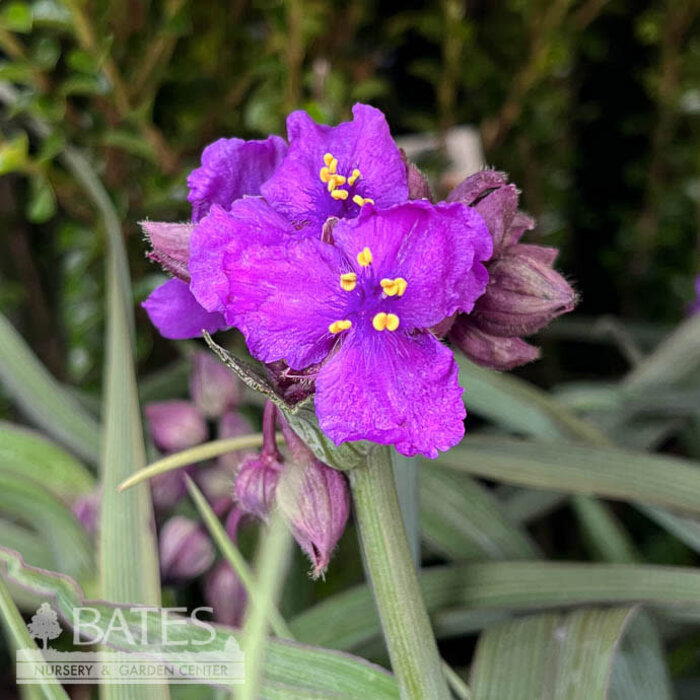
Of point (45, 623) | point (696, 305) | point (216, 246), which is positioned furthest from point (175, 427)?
point (696, 305)

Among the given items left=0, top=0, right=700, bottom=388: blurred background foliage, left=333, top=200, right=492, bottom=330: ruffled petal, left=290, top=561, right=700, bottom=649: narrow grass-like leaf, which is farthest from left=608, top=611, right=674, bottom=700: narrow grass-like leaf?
left=0, top=0, right=700, bottom=388: blurred background foliage

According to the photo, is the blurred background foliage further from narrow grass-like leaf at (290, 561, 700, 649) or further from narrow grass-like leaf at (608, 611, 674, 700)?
narrow grass-like leaf at (608, 611, 674, 700)

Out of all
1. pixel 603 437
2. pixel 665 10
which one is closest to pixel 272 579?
pixel 603 437

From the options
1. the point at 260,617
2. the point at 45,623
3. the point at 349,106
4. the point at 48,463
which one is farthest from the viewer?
the point at 349,106

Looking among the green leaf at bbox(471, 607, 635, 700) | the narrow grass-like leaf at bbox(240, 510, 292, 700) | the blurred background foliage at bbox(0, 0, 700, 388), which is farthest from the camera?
the blurred background foliage at bbox(0, 0, 700, 388)

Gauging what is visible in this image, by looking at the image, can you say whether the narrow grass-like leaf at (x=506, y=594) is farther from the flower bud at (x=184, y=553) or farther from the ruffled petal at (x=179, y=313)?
the ruffled petal at (x=179, y=313)

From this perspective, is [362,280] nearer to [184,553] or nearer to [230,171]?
[230,171]
